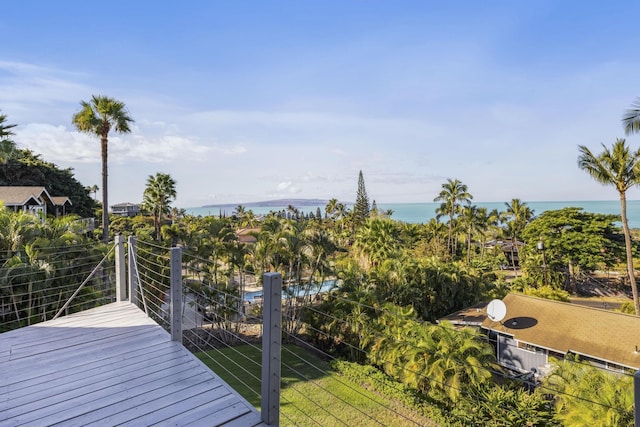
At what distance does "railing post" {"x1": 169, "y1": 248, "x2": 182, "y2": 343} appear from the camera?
343 centimetres

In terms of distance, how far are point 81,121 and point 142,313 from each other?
13.6 meters

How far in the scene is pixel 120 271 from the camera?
498 cm

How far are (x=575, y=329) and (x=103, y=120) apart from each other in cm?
1995

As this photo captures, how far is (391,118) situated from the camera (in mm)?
16938

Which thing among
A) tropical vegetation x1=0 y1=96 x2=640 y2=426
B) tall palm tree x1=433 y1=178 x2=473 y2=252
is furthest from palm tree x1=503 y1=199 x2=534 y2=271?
tall palm tree x1=433 y1=178 x2=473 y2=252

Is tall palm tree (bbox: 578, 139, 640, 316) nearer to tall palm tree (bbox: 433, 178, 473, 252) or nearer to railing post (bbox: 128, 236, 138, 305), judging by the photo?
tall palm tree (bbox: 433, 178, 473, 252)

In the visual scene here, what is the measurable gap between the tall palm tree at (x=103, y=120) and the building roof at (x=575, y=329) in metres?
16.7

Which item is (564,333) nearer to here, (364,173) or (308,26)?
(308,26)

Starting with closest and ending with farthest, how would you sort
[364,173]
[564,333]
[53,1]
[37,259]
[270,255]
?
[53,1] → [37,259] → [564,333] → [270,255] → [364,173]

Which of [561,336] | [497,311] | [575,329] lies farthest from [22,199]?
[575,329]

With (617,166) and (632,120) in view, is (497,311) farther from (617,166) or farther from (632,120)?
(617,166)

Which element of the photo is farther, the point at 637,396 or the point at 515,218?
the point at 515,218

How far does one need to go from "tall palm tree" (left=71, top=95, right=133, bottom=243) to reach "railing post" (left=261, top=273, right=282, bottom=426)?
→ 1498cm

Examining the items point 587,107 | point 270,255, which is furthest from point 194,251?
point 587,107
